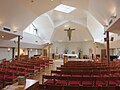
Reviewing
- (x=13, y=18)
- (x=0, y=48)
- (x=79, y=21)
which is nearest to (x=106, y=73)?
(x=13, y=18)

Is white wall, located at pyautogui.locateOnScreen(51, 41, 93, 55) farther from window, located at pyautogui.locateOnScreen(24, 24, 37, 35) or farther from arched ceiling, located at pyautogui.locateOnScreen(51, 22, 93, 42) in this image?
window, located at pyautogui.locateOnScreen(24, 24, 37, 35)

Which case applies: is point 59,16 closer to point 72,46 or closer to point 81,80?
point 72,46

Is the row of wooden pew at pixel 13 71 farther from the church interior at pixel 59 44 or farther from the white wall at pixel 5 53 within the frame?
the white wall at pixel 5 53

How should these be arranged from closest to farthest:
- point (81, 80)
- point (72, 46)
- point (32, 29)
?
point (81, 80) → point (32, 29) → point (72, 46)

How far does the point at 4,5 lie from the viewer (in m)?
9.62

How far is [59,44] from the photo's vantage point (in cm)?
3141

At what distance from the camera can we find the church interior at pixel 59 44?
529 cm

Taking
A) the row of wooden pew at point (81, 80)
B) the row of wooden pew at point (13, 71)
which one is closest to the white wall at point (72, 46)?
the row of wooden pew at point (13, 71)

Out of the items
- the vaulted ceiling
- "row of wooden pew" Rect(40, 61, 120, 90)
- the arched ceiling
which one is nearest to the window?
the vaulted ceiling

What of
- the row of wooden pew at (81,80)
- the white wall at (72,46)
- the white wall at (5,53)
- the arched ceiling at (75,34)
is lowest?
the row of wooden pew at (81,80)

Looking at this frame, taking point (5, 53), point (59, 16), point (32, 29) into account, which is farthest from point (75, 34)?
point (5, 53)

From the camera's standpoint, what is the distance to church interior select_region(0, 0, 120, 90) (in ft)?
17.4

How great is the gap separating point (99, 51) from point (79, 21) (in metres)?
5.51

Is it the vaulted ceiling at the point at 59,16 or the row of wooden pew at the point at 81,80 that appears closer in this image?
the row of wooden pew at the point at 81,80
